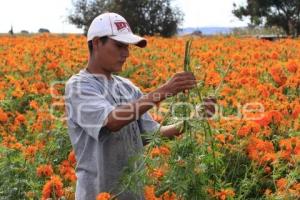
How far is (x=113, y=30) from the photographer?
9.60 ft

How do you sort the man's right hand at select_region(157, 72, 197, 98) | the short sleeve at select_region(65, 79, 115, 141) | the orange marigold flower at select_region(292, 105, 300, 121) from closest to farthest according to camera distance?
the man's right hand at select_region(157, 72, 197, 98)
the short sleeve at select_region(65, 79, 115, 141)
the orange marigold flower at select_region(292, 105, 300, 121)

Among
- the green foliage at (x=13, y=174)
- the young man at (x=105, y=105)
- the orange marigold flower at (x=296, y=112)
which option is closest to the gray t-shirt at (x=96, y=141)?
the young man at (x=105, y=105)

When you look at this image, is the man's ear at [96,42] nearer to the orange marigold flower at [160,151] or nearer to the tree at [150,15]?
the orange marigold flower at [160,151]

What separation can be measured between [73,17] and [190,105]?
31722 mm

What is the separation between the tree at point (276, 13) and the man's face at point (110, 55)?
30.3m

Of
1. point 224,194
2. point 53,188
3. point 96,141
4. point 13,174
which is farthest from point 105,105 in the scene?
point 13,174

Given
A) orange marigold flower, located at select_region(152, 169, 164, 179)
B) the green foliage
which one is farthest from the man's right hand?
the green foliage

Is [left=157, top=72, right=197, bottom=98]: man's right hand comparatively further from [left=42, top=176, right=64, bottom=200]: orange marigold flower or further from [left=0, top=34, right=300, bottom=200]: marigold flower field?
[left=42, top=176, right=64, bottom=200]: orange marigold flower

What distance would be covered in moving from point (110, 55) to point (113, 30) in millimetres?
117

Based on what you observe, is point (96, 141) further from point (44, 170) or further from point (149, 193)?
point (44, 170)

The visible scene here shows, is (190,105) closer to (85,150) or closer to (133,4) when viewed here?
(85,150)

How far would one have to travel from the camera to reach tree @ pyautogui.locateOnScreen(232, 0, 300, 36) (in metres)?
33.2

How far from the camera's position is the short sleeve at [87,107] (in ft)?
9.06

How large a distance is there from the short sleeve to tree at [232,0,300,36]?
30410mm
